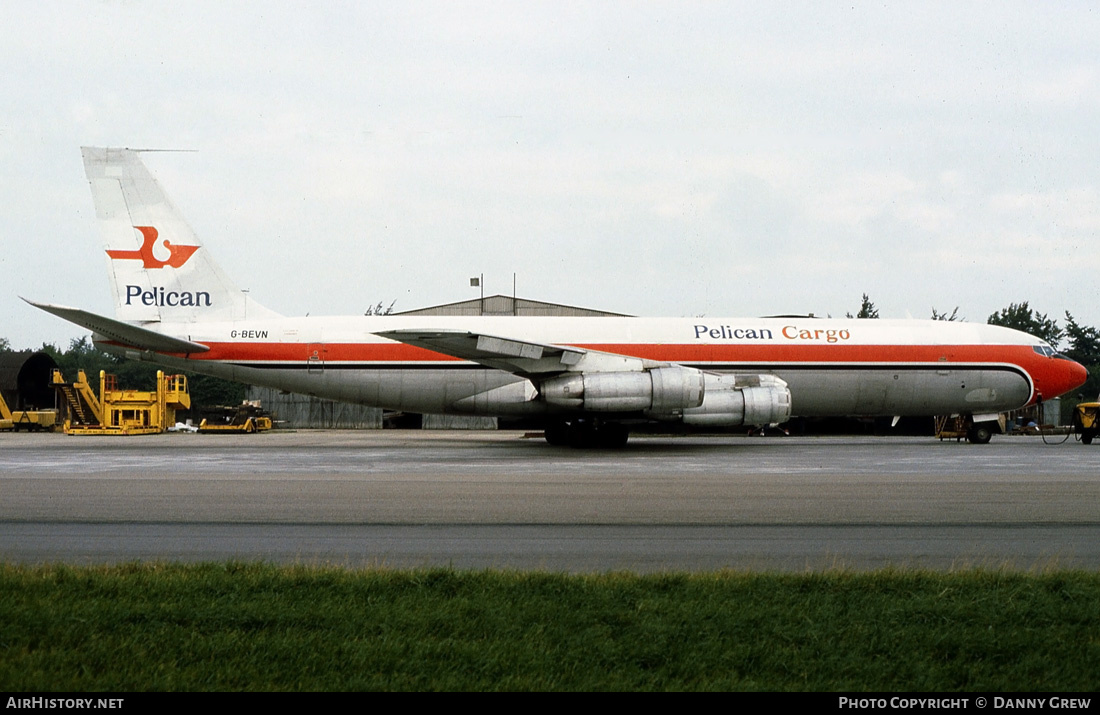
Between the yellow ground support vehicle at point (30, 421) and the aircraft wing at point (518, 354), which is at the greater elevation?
the aircraft wing at point (518, 354)

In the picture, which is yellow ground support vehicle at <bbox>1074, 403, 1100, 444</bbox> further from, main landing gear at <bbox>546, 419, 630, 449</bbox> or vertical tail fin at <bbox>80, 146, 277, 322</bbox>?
vertical tail fin at <bbox>80, 146, 277, 322</bbox>

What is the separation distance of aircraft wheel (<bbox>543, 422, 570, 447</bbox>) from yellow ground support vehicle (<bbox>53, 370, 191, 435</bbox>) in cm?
1923

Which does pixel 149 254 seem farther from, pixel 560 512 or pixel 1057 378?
pixel 1057 378

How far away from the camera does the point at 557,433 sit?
80.9ft

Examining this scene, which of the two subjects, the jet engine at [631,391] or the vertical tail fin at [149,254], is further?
the vertical tail fin at [149,254]

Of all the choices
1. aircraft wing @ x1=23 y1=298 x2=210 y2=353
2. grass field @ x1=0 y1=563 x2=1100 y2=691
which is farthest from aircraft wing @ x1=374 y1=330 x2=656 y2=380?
grass field @ x1=0 y1=563 x2=1100 y2=691

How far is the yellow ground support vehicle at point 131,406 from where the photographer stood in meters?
36.2

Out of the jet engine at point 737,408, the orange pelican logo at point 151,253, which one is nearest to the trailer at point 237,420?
the orange pelican logo at point 151,253

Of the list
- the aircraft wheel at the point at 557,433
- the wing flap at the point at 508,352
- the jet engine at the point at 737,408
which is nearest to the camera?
the wing flap at the point at 508,352

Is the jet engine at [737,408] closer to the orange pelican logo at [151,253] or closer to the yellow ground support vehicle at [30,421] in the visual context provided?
the orange pelican logo at [151,253]

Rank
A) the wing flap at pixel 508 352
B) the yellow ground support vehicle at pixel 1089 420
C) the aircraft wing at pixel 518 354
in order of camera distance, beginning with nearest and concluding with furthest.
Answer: the wing flap at pixel 508 352
the aircraft wing at pixel 518 354
the yellow ground support vehicle at pixel 1089 420

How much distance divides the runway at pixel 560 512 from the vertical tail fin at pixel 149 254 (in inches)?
243

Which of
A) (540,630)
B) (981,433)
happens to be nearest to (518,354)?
(981,433)

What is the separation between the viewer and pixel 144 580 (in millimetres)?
6277
